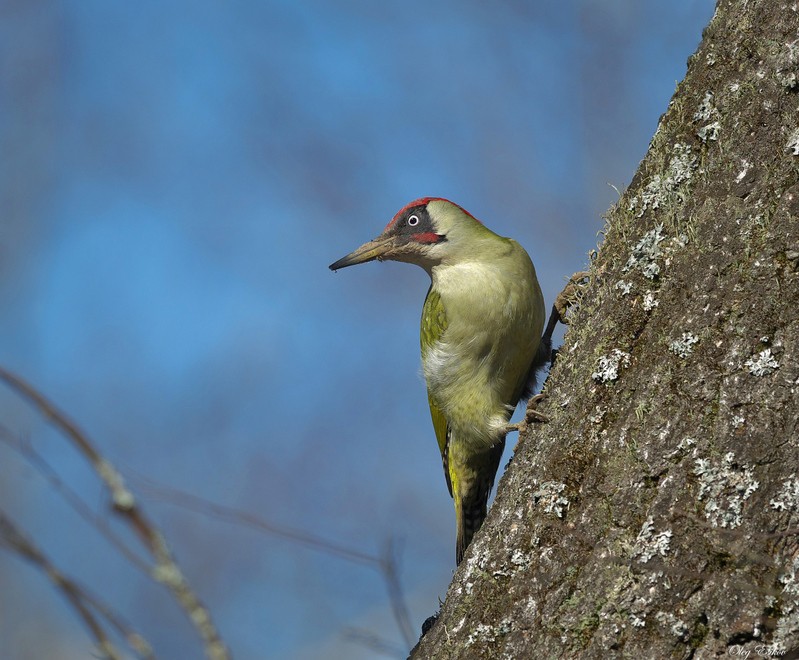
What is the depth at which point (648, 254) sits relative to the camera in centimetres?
285

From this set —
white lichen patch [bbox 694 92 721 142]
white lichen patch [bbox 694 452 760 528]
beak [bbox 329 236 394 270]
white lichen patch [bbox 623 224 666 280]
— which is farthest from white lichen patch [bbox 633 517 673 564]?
beak [bbox 329 236 394 270]

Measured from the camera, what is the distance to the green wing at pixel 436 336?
4.99 meters

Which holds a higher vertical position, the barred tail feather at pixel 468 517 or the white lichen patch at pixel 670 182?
the barred tail feather at pixel 468 517

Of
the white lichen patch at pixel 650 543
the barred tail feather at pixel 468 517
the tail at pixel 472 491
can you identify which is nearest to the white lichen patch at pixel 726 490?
the white lichen patch at pixel 650 543

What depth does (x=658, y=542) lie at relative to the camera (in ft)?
7.89

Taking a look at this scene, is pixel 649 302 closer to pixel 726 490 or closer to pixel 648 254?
pixel 648 254

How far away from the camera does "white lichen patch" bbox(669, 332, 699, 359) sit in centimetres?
257

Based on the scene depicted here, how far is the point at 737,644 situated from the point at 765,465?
440mm

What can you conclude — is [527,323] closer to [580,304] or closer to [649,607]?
[580,304]

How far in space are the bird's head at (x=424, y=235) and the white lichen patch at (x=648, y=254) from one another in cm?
226

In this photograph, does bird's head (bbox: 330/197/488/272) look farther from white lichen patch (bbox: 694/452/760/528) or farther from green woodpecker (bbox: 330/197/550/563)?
white lichen patch (bbox: 694/452/760/528)

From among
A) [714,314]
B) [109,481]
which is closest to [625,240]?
[714,314]

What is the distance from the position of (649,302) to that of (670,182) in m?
0.40

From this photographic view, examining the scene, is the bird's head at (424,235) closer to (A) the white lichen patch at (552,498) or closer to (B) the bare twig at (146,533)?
(A) the white lichen patch at (552,498)
